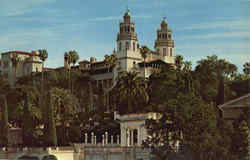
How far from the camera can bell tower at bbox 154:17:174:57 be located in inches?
5020

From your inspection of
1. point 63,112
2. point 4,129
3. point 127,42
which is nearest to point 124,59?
point 127,42

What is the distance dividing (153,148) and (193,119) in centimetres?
478

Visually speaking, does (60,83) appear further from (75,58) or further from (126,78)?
(126,78)

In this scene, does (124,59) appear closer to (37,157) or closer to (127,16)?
(127,16)

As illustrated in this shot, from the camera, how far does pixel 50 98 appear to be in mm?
74875

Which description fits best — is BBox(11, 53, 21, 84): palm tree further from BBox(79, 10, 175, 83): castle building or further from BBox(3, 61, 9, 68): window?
BBox(79, 10, 175, 83): castle building

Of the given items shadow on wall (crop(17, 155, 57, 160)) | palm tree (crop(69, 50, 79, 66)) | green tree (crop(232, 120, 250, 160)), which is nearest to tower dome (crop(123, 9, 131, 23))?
palm tree (crop(69, 50, 79, 66))

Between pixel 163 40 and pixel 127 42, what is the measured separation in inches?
626

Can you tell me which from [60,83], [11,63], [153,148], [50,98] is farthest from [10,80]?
[153,148]

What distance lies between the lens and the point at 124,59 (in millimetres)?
113625

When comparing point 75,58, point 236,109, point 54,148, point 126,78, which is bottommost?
point 54,148

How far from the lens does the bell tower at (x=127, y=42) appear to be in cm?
11375

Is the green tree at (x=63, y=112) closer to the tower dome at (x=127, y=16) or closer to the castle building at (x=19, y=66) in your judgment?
the tower dome at (x=127, y=16)

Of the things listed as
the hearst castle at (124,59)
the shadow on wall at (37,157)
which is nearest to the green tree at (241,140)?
the shadow on wall at (37,157)
